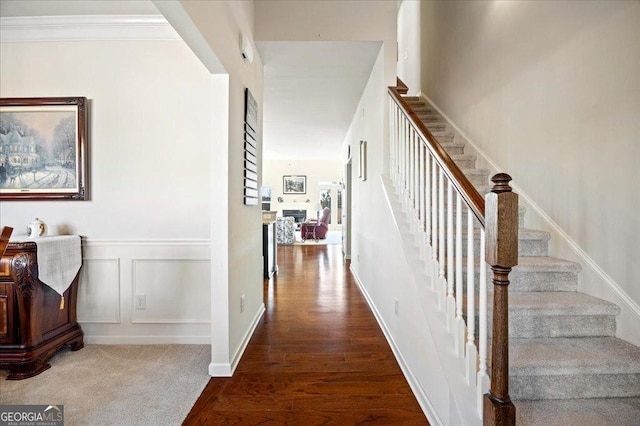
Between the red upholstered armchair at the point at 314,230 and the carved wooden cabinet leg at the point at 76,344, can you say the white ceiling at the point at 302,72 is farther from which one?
the red upholstered armchair at the point at 314,230

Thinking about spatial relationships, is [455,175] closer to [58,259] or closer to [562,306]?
[562,306]

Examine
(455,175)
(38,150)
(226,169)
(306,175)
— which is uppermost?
(306,175)

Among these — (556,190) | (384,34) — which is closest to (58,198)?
(384,34)

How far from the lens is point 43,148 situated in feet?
7.73

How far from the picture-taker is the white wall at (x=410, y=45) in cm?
458

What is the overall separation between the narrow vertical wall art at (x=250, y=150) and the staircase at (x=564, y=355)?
2035mm

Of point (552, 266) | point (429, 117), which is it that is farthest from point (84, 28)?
point (552, 266)

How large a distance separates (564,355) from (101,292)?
10.4ft

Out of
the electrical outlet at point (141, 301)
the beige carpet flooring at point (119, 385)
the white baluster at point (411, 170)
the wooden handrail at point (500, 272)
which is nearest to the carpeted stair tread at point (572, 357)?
the wooden handrail at point (500, 272)

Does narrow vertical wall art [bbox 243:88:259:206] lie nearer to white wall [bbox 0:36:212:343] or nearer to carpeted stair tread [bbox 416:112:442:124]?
white wall [bbox 0:36:212:343]

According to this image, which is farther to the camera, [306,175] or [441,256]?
[306,175]

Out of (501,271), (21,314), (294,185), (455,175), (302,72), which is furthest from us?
(294,185)

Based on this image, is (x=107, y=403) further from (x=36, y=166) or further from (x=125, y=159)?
(x=36, y=166)

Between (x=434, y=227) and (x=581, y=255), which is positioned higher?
(x=434, y=227)
